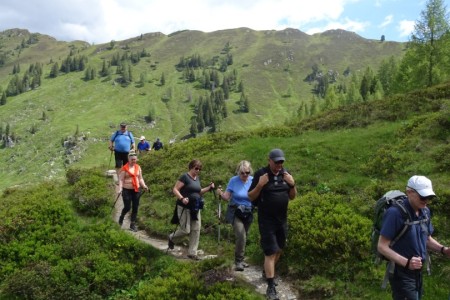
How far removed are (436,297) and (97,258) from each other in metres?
10.1

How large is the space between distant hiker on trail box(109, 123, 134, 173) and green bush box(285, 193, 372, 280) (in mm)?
10125

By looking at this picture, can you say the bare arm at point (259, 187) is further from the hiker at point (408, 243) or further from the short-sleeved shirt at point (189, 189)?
the short-sleeved shirt at point (189, 189)

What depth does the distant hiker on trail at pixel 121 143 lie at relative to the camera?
1955 cm

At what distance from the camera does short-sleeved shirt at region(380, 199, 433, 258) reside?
6.46 metres

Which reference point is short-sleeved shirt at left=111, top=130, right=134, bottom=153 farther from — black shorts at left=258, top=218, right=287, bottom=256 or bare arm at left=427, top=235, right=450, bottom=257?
bare arm at left=427, top=235, right=450, bottom=257

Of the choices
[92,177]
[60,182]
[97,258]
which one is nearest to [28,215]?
[97,258]

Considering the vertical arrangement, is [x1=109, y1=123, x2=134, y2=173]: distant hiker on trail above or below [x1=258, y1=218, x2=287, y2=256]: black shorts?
above

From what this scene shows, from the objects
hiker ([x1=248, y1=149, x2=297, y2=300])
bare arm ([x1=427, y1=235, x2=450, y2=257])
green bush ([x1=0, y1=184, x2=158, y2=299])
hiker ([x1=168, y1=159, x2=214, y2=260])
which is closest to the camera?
bare arm ([x1=427, y1=235, x2=450, y2=257])

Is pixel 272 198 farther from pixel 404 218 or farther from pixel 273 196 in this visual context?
pixel 404 218

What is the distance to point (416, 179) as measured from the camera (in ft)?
20.8

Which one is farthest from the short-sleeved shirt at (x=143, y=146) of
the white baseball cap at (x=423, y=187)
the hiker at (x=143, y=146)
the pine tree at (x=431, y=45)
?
the pine tree at (x=431, y=45)

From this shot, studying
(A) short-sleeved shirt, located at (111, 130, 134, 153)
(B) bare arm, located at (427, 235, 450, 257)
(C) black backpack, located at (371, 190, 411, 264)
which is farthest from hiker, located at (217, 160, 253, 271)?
(A) short-sleeved shirt, located at (111, 130, 134, 153)

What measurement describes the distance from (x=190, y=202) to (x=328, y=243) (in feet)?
14.5

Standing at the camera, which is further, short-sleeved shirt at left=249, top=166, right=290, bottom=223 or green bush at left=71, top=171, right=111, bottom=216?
green bush at left=71, top=171, right=111, bottom=216
